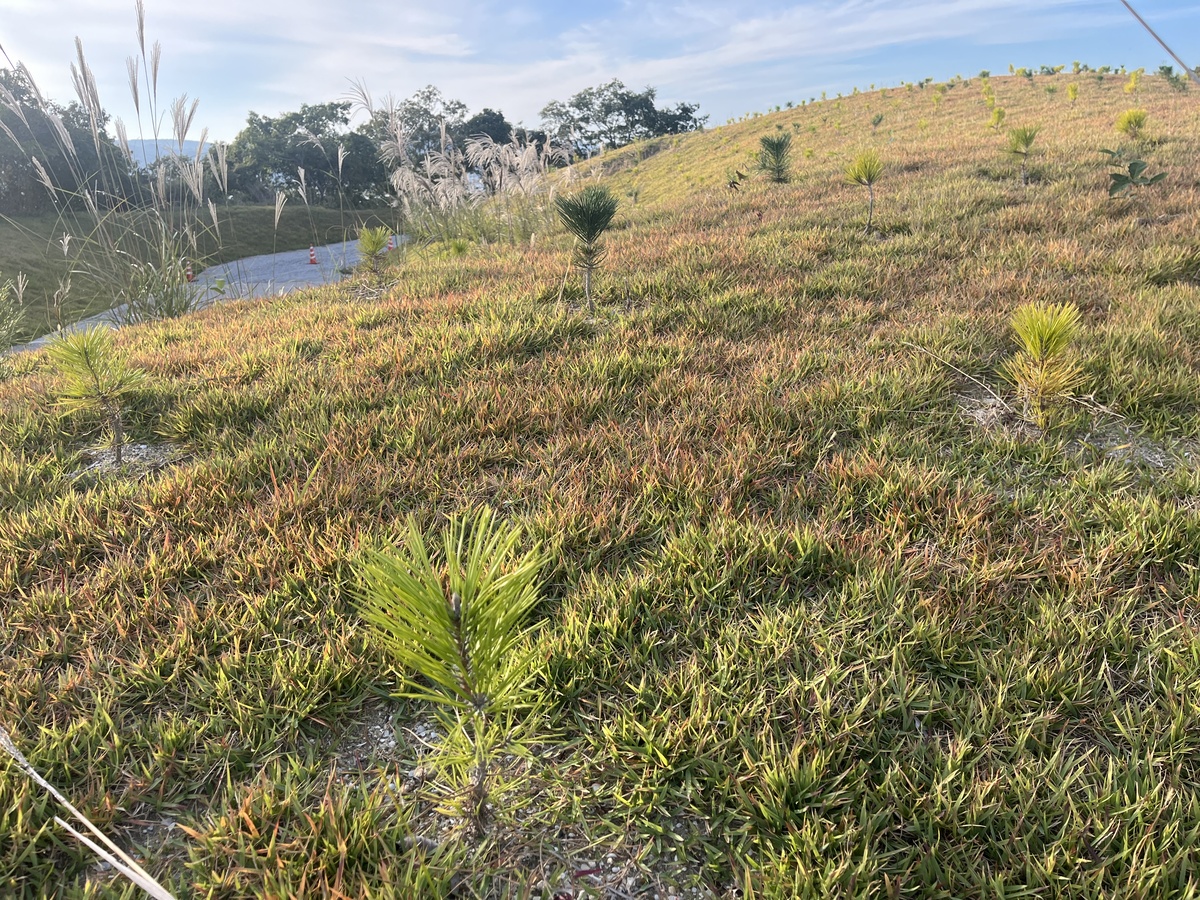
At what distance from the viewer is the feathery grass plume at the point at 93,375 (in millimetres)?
2589

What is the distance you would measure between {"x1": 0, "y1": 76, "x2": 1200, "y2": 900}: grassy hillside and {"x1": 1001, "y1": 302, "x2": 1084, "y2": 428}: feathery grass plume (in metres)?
0.11

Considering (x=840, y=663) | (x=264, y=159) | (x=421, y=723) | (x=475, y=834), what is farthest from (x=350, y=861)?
(x=264, y=159)

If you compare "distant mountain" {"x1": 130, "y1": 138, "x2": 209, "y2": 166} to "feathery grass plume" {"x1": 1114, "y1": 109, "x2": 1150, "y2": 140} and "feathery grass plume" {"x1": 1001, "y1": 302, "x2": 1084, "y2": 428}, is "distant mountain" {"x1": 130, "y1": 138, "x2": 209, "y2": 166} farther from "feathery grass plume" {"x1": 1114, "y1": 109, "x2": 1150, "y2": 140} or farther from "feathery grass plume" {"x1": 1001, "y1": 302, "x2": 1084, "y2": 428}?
"feathery grass plume" {"x1": 1114, "y1": 109, "x2": 1150, "y2": 140}

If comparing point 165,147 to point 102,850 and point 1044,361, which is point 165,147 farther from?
point 1044,361

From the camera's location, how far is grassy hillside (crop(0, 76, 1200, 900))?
119cm

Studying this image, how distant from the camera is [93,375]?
269 centimetres

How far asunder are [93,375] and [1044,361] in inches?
170

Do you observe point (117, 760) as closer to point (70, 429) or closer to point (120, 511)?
point (120, 511)

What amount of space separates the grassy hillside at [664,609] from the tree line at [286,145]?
9.13ft

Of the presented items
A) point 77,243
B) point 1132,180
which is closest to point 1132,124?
point 1132,180

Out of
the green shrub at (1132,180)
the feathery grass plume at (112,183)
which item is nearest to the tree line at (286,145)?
the feathery grass plume at (112,183)

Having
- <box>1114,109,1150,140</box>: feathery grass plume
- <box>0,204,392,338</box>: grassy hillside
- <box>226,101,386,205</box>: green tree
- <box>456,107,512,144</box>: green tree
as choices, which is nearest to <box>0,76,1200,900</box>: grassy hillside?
<box>0,204,392,338</box>: grassy hillside

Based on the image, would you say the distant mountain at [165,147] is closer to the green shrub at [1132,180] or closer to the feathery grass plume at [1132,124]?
the green shrub at [1132,180]

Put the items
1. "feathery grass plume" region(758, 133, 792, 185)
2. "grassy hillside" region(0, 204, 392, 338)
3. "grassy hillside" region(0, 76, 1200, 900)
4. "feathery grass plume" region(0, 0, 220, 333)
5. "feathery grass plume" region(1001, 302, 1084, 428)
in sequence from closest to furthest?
"grassy hillside" region(0, 76, 1200, 900)
"feathery grass plume" region(1001, 302, 1084, 428)
"feathery grass plume" region(0, 0, 220, 333)
"feathery grass plume" region(758, 133, 792, 185)
"grassy hillside" region(0, 204, 392, 338)
